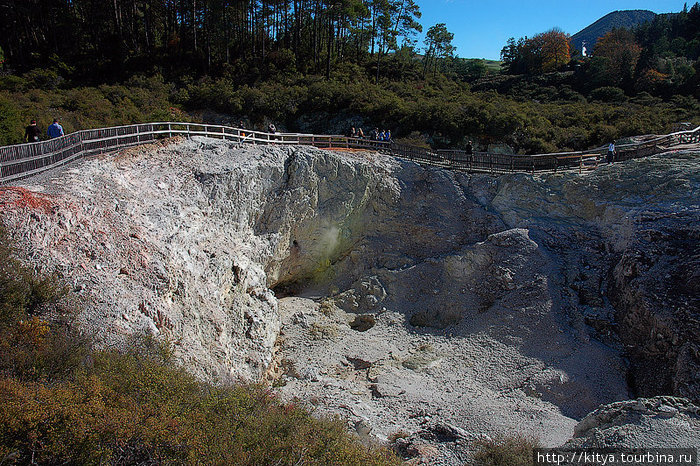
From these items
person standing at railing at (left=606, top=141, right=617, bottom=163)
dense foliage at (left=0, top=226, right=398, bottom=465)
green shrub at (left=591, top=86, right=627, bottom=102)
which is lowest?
dense foliage at (left=0, top=226, right=398, bottom=465)

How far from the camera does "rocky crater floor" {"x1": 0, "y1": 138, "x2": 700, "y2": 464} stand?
45.0 ft

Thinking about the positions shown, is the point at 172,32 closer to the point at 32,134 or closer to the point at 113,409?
the point at 32,134

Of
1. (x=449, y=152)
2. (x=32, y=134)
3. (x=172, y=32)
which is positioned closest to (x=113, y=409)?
(x=32, y=134)

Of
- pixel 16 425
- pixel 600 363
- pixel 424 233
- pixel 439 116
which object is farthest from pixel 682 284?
pixel 439 116

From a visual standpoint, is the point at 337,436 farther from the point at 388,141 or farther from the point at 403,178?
the point at 388,141

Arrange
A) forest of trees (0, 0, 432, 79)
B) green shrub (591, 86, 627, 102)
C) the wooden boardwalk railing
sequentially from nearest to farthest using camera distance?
the wooden boardwalk railing, forest of trees (0, 0, 432, 79), green shrub (591, 86, 627, 102)

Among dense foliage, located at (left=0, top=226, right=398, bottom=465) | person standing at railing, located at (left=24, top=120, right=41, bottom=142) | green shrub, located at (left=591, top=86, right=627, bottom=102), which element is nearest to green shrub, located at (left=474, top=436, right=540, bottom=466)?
dense foliage, located at (left=0, top=226, right=398, bottom=465)

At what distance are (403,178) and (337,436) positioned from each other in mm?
17783

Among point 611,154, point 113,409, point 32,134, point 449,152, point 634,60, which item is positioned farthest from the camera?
point 634,60

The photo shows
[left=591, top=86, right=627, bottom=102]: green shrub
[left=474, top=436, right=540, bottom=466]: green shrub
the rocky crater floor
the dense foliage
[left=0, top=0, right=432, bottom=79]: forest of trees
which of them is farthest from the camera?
[left=591, top=86, right=627, bottom=102]: green shrub

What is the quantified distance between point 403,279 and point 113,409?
17.0m

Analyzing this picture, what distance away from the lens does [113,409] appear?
8.84 m

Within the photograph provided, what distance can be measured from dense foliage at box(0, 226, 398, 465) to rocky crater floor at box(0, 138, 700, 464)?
1.12 m

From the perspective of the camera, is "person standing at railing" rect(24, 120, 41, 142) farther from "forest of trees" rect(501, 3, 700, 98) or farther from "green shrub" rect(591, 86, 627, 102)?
"forest of trees" rect(501, 3, 700, 98)
